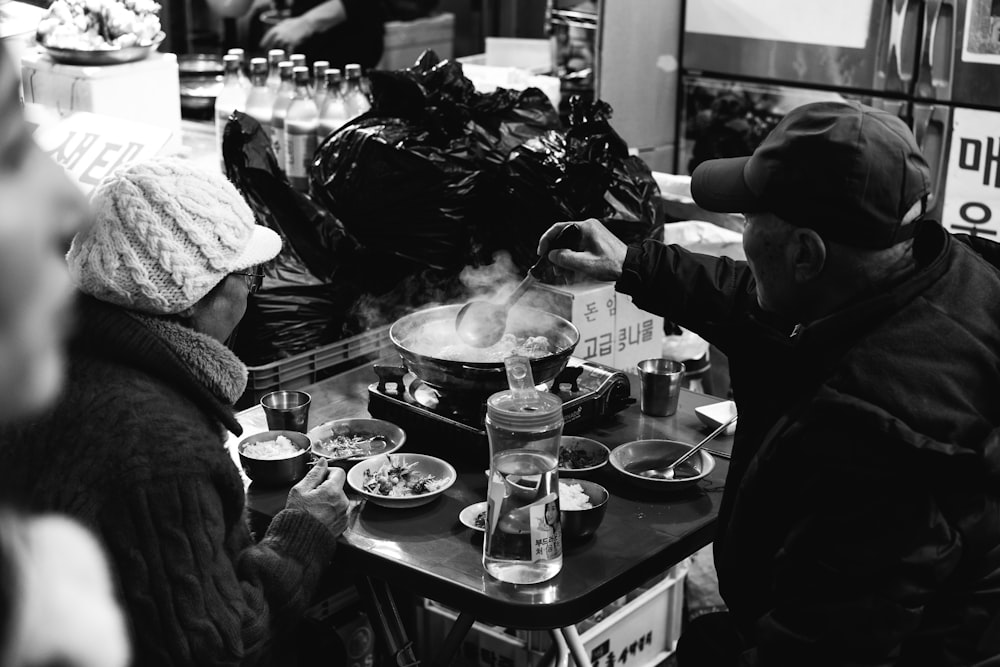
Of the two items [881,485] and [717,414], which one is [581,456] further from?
[881,485]

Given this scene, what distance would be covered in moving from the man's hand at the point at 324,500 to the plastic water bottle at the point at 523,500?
12.0 inches

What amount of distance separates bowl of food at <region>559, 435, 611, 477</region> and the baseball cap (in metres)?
0.83

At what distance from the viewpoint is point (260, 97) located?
425 cm

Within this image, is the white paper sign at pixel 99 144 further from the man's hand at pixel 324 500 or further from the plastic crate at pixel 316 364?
the man's hand at pixel 324 500

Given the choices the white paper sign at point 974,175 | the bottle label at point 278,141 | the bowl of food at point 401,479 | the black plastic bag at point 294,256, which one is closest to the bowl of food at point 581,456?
the bowl of food at point 401,479

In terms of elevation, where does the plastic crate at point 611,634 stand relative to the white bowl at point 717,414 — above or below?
below

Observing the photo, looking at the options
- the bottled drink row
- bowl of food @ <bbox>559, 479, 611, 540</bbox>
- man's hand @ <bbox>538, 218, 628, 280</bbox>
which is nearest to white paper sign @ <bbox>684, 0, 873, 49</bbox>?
the bottled drink row

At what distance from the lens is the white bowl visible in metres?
2.51

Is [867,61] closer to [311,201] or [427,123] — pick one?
[427,123]

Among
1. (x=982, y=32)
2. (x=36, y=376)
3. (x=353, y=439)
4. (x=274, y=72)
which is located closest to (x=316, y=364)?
(x=353, y=439)

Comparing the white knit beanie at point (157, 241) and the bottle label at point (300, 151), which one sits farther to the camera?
the bottle label at point (300, 151)

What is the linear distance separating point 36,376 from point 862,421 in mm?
1384

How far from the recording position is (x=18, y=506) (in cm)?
26

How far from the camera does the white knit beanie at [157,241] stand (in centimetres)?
169
